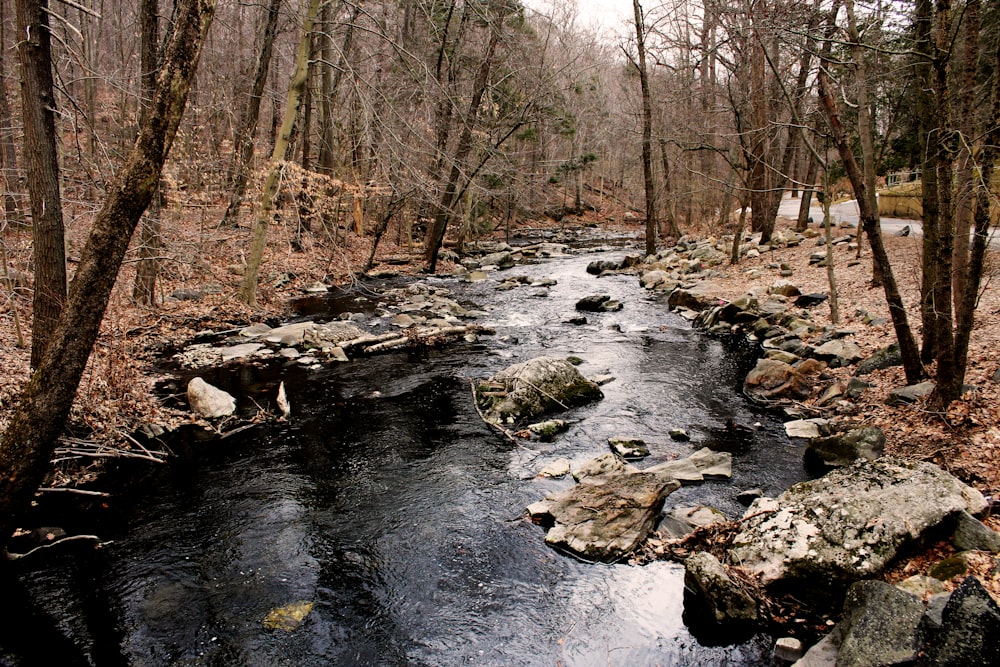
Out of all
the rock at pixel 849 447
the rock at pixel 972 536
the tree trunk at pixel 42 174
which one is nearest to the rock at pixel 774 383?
the rock at pixel 849 447

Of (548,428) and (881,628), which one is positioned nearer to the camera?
(881,628)

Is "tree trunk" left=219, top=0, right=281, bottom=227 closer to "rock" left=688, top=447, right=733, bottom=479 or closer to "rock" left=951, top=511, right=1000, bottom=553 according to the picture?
"rock" left=688, top=447, right=733, bottom=479

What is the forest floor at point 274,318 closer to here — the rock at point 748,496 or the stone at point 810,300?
the stone at point 810,300

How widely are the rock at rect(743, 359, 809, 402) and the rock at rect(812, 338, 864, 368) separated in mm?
658

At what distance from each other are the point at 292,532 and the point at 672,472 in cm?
404

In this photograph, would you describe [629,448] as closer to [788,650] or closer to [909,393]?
[788,650]

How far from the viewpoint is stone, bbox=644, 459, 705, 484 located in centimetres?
646

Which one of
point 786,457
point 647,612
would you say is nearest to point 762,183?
point 786,457

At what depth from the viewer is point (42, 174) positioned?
20.8ft

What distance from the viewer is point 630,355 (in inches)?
444

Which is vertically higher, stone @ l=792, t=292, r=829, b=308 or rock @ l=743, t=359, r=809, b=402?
stone @ l=792, t=292, r=829, b=308

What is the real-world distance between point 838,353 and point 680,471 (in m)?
4.60

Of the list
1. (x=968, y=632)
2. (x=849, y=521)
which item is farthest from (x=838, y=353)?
(x=968, y=632)

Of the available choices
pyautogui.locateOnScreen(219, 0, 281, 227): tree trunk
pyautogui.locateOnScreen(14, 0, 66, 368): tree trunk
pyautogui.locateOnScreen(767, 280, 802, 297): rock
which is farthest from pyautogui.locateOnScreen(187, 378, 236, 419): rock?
pyautogui.locateOnScreen(767, 280, 802, 297): rock
